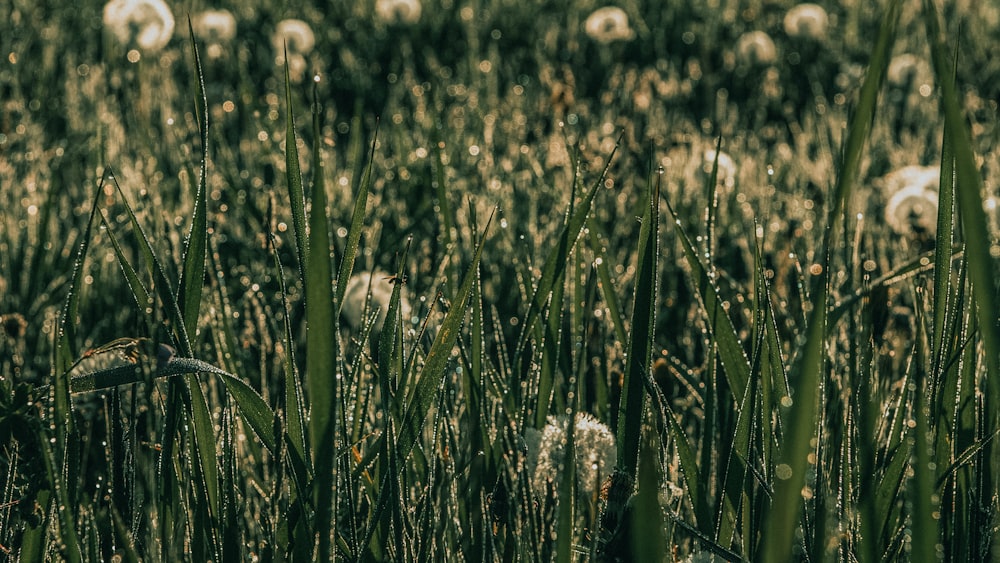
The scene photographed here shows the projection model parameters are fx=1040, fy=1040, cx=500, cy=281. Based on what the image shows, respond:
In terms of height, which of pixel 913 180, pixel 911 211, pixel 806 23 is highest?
pixel 806 23

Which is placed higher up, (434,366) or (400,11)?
(400,11)

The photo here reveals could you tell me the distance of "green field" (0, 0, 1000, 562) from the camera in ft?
2.10

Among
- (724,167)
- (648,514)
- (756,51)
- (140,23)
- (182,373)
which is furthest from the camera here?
(756,51)

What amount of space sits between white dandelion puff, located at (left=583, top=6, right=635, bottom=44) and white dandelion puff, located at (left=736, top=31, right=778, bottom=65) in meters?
0.32

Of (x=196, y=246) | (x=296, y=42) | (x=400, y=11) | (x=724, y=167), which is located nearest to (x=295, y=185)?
(x=196, y=246)

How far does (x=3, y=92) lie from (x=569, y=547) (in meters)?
2.28

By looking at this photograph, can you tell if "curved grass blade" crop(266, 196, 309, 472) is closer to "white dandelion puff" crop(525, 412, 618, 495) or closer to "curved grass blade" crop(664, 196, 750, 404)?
"white dandelion puff" crop(525, 412, 618, 495)

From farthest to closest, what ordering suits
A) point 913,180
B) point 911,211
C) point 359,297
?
point 913,180 < point 911,211 < point 359,297

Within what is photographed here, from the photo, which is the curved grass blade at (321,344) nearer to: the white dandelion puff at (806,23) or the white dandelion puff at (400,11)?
the white dandelion puff at (400,11)

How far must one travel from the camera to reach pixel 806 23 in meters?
3.12

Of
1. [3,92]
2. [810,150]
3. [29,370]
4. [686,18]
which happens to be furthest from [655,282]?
[686,18]

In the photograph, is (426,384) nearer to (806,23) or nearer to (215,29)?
(215,29)

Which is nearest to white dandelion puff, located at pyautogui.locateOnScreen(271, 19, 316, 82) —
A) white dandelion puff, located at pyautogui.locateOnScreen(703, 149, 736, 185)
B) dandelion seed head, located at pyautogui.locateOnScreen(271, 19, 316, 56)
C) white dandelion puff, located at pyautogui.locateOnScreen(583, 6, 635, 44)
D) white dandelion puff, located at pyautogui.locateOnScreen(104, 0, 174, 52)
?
dandelion seed head, located at pyautogui.locateOnScreen(271, 19, 316, 56)

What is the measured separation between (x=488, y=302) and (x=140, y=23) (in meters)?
1.53
